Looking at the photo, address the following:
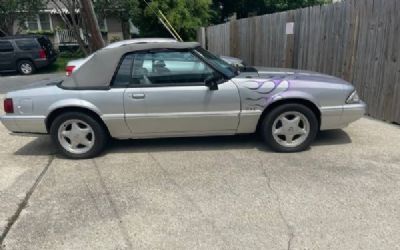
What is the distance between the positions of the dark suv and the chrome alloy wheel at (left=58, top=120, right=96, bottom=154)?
13.2 meters

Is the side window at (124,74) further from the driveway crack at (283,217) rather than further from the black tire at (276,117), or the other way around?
the driveway crack at (283,217)

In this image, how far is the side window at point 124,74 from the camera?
185 inches

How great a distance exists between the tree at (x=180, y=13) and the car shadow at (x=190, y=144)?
1385 cm

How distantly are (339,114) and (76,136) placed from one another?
346cm

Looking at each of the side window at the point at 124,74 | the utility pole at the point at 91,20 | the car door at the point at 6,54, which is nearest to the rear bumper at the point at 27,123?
the side window at the point at 124,74

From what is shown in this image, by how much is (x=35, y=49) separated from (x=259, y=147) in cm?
1455

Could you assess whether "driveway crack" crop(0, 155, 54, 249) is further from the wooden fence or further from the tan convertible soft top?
the wooden fence

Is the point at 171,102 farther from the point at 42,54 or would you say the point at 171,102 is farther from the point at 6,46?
the point at 6,46

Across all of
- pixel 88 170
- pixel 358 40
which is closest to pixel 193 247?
pixel 88 170

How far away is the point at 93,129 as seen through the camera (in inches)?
188

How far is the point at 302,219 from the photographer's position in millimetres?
3223

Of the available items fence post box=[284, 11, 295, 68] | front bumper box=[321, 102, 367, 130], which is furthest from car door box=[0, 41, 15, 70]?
front bumper box=[321, 102, 367, 130]

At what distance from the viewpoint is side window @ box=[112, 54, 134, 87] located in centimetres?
469

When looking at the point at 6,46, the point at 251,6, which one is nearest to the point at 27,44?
the point at 6,46
